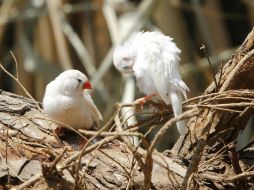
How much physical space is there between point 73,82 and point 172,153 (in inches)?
15.9

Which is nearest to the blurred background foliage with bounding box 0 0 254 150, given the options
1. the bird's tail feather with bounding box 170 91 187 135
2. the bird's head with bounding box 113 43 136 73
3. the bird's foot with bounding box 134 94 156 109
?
the bird's head with bounding box 113 43 136 73

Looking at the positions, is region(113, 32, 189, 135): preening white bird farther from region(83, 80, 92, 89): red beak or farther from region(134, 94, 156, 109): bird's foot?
region(83, 80, 92, 89): red beak

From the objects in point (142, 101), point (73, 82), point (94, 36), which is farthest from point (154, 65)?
point (94, 36)

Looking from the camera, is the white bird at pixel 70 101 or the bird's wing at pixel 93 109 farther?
the bird's wing at pixel 93 109

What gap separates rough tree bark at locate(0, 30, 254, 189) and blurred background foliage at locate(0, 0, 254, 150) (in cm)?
186

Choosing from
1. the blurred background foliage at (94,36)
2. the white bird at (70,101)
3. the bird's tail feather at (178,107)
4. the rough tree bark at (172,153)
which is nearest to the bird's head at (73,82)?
the white bird at (70,101)

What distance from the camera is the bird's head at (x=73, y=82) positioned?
8.23ft

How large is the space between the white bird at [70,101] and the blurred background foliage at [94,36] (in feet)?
5.73

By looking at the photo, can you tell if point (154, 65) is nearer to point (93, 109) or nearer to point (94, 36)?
point (93, 109)

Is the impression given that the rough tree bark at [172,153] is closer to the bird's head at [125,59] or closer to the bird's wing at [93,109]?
the bird's wing at [93,109]

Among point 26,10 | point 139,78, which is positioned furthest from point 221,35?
point 139,78

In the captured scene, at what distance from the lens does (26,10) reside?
4.92 metres

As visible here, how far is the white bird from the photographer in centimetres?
247

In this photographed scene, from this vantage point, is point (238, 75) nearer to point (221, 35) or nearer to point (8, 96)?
point (8, 96)
